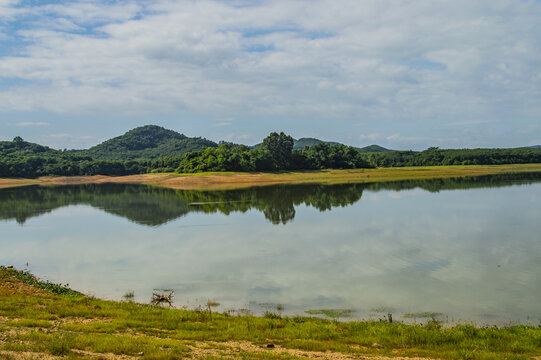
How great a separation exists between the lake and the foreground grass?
5.59 feet

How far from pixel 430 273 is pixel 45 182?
129 meters

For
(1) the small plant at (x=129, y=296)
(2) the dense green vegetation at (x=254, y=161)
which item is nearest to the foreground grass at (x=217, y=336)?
(1) the small plant at (x=129, y=296)

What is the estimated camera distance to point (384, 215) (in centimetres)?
3472

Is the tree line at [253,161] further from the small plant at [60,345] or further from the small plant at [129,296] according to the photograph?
the small plant at [60,345]

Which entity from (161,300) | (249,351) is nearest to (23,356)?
(249,351)

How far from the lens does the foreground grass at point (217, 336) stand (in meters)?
8.83

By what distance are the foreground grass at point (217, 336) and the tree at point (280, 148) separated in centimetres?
10684

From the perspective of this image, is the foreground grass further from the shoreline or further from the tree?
the tree

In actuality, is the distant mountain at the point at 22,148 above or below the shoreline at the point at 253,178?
above

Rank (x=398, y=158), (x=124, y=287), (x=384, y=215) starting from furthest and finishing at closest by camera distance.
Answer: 1. (x=398, y=158)
2. (x=384, y=215)
3. (x=124, y=287)

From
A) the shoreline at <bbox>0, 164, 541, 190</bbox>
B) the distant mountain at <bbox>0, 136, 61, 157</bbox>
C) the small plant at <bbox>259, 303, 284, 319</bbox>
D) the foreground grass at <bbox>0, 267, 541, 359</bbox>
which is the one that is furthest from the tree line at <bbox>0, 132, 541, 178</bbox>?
the foreground grass at <bbox>0, 267, 541, 359</bbox>

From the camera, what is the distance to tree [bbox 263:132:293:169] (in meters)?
120

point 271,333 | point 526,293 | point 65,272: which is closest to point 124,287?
point 65,272

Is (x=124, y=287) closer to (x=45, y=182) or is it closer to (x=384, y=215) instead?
(x=384, y=215)
